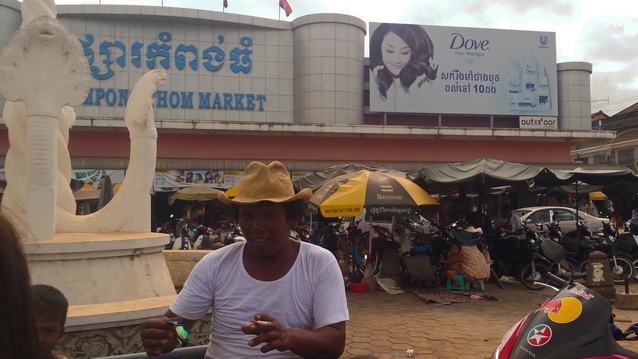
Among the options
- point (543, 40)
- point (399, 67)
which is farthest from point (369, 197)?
point (543, 40)

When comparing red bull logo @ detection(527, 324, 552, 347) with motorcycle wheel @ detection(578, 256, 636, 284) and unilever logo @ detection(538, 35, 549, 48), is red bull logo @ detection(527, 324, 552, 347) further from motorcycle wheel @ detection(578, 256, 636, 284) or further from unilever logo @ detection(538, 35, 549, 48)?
unilever logo @ detection(538, 35, 549, 48)

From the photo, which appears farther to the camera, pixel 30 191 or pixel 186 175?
pixel 186 175

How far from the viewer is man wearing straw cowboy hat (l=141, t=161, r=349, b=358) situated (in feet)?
6.38

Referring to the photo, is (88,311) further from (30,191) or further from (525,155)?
(525,155)

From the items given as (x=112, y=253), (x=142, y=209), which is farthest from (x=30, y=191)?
(x=142, y=209)

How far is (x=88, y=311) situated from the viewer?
3475mm

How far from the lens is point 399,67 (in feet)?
68.6

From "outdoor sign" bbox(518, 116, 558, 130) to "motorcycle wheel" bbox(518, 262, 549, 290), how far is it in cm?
1437

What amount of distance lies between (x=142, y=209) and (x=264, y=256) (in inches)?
158

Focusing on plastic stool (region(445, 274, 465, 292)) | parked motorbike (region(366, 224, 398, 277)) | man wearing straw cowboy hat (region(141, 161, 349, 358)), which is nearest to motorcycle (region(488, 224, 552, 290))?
plastic stool (region(445, 274, 465, 292))

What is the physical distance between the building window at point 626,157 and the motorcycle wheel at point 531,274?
27.6 m

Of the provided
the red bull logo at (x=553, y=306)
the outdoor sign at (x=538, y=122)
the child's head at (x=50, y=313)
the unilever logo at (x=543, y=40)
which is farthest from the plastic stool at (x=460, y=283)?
the unilever logo at (x=543, y=40)

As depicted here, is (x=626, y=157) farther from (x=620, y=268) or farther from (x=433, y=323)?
(x=433, y=323)

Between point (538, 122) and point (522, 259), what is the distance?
49.0ft
